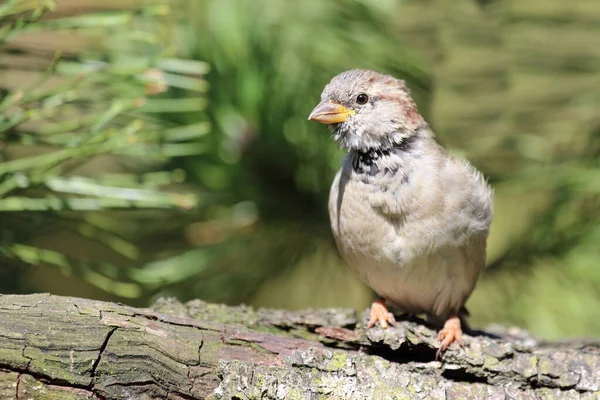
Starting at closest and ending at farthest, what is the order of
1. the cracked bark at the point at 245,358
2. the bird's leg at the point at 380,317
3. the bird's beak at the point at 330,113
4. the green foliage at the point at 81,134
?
the cracked bark at the point at 245,358, the green foliage at the point at 81,134, the bird's leg at the point at 380,317, the bird's beak at the point at 330,113

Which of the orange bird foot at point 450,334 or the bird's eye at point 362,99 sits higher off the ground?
the bird's eye at point 362,99

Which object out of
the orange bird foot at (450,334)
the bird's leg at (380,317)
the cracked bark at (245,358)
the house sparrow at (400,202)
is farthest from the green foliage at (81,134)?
the orange bird foot at (450,334)

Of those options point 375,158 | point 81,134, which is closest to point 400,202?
point 375,158

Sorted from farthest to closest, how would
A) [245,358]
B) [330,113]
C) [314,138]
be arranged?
[314,138], [330,113], [245,358]

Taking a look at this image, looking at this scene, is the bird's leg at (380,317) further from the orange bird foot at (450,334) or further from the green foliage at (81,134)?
the green foliage at (81,134)

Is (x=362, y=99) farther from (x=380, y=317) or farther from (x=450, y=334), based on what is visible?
(x=450, y=334)

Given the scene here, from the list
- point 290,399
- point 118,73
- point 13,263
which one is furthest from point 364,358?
point 13,263

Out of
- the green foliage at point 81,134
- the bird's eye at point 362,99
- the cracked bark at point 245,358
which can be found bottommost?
the cracked bark at point 245,358
